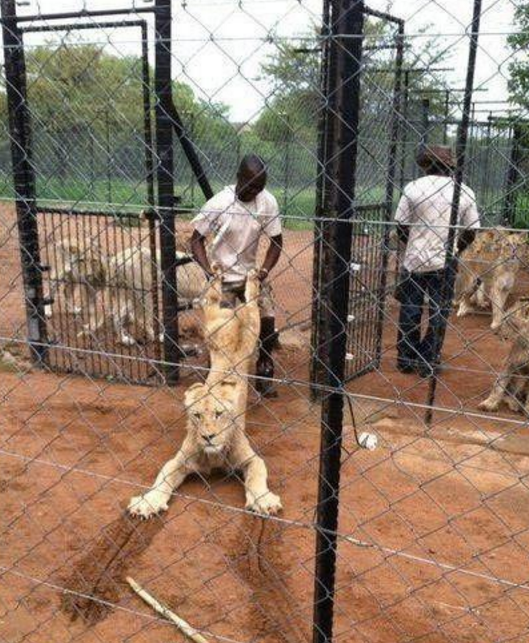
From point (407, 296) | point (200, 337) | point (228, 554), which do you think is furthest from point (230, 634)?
point (200, 337)

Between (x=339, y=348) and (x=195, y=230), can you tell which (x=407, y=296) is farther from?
(x=339, y=348)

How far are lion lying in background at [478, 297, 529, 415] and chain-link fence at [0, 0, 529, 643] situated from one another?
28 millimetres

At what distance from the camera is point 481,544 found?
149 inches

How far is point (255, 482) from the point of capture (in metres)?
4.37

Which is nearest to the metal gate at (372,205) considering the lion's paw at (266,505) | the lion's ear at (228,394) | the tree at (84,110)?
the lion's ear at (228,394)

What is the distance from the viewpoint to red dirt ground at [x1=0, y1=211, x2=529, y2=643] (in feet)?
10.2

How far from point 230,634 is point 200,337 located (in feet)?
16.6

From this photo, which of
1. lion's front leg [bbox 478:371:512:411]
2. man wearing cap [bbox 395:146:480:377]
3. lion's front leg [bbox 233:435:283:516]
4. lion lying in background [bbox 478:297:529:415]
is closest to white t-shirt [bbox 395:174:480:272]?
man wearing cap [bbox 395:146:480:377]

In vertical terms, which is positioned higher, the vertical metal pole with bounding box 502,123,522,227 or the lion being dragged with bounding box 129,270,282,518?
the vertical metal pole with bounding box 502,123,522,227

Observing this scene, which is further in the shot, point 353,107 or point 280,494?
point 280,494

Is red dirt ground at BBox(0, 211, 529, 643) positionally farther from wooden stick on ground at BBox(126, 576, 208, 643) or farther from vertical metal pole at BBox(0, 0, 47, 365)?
vertical metal pole at BBox(0, 0, 47, 365)

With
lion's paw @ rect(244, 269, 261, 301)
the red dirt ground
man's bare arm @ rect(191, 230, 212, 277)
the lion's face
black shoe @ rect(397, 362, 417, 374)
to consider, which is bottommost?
the red dirt ground

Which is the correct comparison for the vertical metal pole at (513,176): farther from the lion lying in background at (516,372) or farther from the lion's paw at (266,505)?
the lion's paw at (266,505)

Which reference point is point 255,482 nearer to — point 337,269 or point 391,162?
point 337,269
